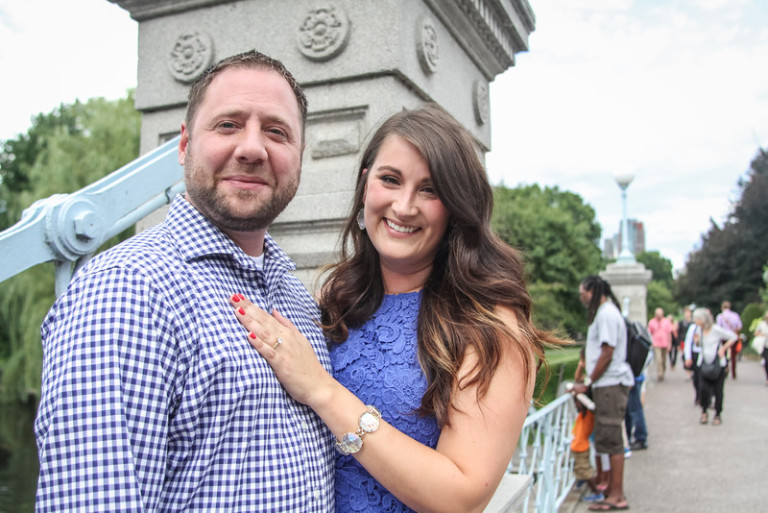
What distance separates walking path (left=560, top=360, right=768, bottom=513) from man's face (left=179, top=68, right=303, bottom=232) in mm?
5258

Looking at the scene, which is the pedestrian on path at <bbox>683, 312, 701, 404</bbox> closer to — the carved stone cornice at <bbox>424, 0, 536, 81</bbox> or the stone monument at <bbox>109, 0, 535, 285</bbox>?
the carved stone cornice at <bbox>424, 0, 536, 81</bbox>

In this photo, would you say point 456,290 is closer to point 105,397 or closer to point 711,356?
point 105,397

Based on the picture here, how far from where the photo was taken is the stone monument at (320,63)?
273 centimetres

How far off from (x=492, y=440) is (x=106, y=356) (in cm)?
100

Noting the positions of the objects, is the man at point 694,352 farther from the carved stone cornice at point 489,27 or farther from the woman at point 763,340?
the carved stone cornice at point 489,27

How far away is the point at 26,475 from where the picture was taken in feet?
34.4

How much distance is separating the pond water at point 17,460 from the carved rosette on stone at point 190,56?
7.92 metres

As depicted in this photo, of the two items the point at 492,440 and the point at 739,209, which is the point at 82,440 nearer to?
the point at 492,440

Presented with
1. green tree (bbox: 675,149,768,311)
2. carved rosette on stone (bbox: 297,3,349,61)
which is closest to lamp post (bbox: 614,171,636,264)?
carved rosette on stone (bbox: 297,3,349,61)

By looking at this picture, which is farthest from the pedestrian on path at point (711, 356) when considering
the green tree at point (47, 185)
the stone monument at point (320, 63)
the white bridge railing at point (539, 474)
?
the green tree at point (47, 185)

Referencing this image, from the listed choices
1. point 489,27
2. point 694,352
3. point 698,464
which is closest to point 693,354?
point 694,352

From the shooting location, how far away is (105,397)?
113cm

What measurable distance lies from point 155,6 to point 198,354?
93.6 inches

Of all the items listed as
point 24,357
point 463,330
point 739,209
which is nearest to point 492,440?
point 463,330
